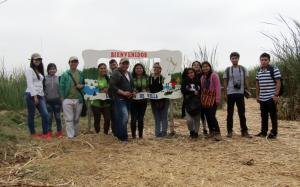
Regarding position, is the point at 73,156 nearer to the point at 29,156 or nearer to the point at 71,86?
the point at 29,156

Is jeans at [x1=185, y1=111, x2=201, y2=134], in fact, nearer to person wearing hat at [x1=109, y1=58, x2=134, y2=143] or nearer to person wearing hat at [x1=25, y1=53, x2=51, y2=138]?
person wearing hat at [x1=109, y1=58, x2=134, y2=143]

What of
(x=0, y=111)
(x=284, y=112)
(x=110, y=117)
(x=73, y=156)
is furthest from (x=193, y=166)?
(x=0, y=111)

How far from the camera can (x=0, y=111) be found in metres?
12.0

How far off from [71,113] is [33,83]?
2.70ft

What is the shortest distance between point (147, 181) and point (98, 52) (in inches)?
177

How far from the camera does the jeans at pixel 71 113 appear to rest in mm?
8102

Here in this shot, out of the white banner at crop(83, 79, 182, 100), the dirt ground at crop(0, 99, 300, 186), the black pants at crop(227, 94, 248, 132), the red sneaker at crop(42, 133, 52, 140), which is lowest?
the dirt ground at crop(0, 99, 300, 186)

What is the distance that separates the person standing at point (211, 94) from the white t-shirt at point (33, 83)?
9.16 ft

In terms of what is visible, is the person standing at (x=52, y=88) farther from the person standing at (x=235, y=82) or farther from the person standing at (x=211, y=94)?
the person standing at (x=235, y=82)

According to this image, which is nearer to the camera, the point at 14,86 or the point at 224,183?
the point at 224,183

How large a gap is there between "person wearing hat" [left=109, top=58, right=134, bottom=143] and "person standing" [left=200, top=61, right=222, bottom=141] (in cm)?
130

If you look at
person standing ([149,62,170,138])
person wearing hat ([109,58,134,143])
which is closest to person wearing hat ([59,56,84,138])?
person wearing hat ([109,58,134,143])

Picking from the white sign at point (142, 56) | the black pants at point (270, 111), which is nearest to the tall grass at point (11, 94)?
the white sign at point (142, 56)

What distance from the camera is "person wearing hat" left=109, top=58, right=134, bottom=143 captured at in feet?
25.6
